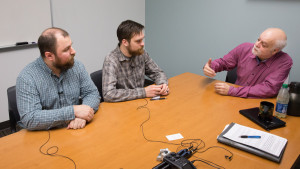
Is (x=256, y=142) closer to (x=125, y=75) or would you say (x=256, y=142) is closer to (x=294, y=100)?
(x=294, y=100)

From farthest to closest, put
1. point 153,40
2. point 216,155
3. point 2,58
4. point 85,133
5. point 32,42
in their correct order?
point 153,40
point 32,42
point 2,58
point 85,133
point 216,155

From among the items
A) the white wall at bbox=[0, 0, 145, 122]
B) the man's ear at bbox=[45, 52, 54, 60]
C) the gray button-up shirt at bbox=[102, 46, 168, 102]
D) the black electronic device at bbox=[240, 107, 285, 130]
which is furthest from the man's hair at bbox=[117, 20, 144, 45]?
the white wall at bbox=[0, 0, 145, 122]

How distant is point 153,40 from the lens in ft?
13.7

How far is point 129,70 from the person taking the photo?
221 centimetres

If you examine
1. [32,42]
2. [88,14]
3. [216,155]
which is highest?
[88,14]

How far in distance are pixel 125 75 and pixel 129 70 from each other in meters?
0.06

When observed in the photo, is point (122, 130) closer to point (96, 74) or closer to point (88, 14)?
point (96, 74)

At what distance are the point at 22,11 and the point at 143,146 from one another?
2.30 m

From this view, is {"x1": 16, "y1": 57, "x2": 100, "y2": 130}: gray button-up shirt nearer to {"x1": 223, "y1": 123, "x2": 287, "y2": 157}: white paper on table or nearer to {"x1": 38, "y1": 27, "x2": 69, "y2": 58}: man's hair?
{"x1": 38, "y1": 27, "x2": 69, "y2": 58}: man's hair

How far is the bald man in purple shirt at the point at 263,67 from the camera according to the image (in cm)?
199

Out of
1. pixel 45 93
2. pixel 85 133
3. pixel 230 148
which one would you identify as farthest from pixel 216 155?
pixel 45 93

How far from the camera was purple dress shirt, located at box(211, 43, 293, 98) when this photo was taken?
199cm

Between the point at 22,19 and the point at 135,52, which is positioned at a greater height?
the point at 22,19

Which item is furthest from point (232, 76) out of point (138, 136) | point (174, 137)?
point (138, 136)
